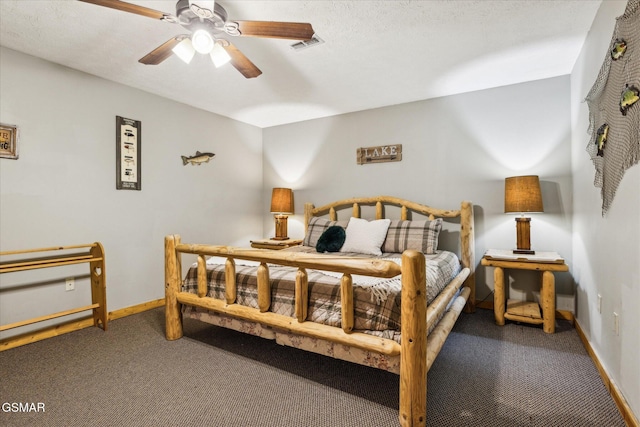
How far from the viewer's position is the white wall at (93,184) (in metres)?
2.51

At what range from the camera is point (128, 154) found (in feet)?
10.4

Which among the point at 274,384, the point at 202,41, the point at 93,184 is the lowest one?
the point at 274,384

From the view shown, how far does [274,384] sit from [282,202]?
2.63m

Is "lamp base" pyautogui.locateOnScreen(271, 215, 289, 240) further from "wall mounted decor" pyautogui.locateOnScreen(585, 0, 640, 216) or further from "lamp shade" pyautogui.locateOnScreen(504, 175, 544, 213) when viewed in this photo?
"wall mounted decor" pyautogui.locateOnScreen(585, 0, 640, 216)

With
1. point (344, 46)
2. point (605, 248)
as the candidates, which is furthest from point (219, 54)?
point (605, 248)

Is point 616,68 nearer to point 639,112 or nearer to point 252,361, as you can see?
point 639,112

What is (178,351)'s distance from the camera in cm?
233

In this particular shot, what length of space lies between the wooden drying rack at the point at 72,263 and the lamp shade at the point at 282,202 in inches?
79.4

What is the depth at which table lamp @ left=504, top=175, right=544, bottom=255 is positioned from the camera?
2750 millimetres

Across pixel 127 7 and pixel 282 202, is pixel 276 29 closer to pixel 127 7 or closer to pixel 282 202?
pixel 127 7

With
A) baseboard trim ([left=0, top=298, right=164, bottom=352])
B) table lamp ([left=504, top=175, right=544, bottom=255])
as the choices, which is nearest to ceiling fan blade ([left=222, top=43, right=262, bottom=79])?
table lamp ([left=504, top=175, right=544, bottom=255])

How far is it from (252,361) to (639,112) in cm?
252

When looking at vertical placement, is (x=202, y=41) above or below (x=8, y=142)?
above

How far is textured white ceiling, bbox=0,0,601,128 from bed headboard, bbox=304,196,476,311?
1.20 m
